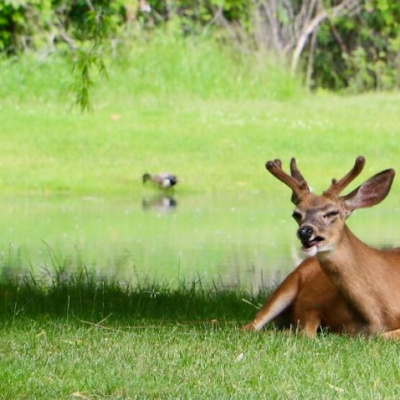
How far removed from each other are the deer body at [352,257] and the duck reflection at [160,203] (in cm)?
796

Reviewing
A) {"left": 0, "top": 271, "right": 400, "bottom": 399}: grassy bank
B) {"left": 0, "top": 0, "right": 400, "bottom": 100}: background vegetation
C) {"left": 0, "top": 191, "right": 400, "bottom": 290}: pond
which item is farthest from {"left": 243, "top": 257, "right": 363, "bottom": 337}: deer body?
{"left": 0, "top": 0, "right": 400, "bottom": 100}: background vegetation

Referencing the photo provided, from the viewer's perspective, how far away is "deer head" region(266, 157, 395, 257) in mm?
6883

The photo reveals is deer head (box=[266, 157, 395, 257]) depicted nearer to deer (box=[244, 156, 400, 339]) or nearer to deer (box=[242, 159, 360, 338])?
deer (box=[244, 156, 400, 339])

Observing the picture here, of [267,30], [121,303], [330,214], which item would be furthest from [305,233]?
[267,30]

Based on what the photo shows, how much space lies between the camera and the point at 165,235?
44.1 feet

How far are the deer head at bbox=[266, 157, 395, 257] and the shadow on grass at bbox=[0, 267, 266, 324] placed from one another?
3.38 feet

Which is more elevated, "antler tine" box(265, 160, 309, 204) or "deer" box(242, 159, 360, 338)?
"antler tine" box(265, 160, 309, 204)

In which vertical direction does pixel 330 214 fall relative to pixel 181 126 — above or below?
above

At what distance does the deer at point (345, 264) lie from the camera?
22.9 ft

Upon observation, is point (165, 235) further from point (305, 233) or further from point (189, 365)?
point (189, 365)

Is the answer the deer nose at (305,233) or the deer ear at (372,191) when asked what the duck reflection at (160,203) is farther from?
the deer nose at (305,233)

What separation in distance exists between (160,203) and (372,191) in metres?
8.70

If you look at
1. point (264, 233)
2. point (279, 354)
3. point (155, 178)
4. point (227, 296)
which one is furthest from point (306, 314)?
point (155, 178)

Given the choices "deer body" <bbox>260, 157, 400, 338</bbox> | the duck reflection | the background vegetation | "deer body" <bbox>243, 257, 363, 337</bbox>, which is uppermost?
"deer body" <bbox>260, 157, 400, 338</bbox>
